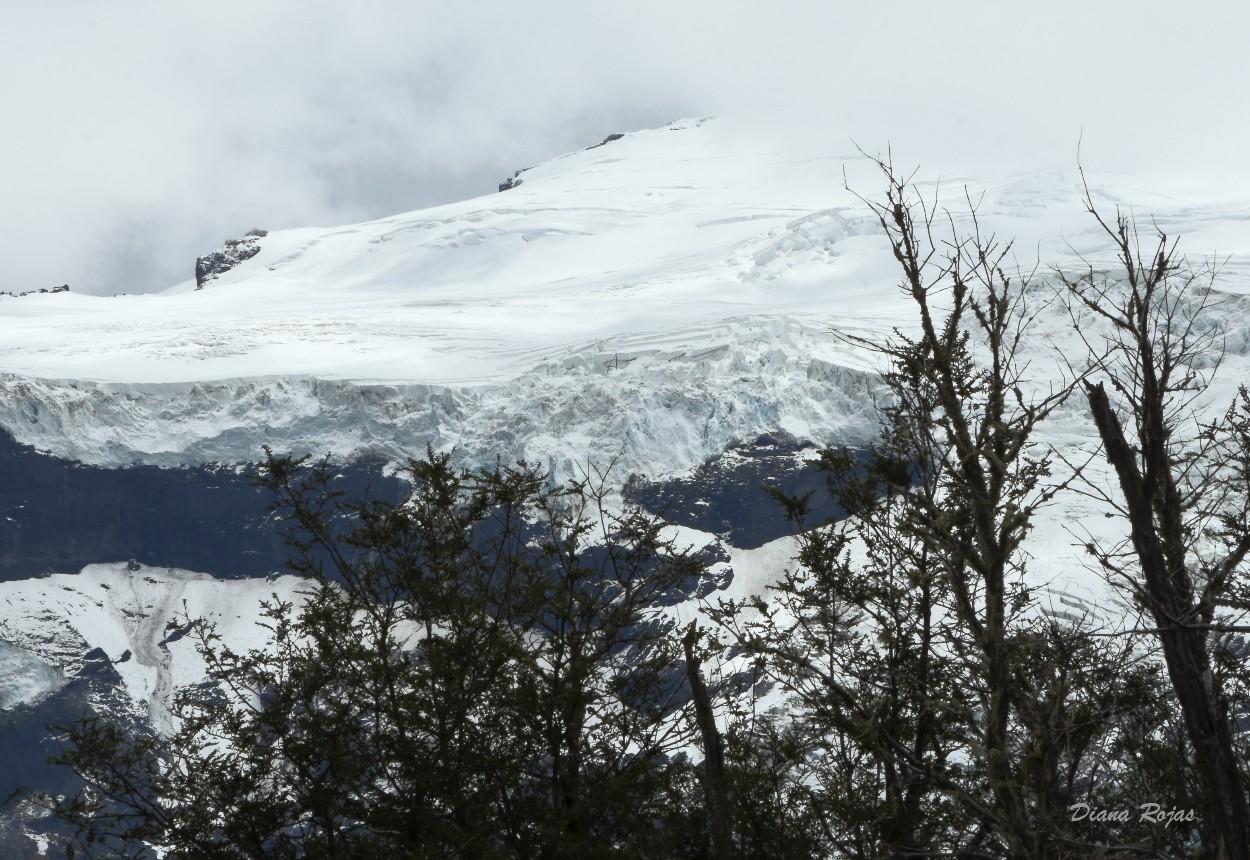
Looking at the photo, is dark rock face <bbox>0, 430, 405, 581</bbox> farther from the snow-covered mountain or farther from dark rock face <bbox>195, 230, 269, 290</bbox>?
dark rock face <bbox>195, 230, 269, 290</bbox>

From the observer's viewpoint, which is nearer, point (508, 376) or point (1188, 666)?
point (1188, 666)

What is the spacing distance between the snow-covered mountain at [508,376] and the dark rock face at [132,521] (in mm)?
625

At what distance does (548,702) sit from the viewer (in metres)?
9.08

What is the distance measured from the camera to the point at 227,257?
178m

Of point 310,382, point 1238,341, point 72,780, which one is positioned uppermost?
point 310,382

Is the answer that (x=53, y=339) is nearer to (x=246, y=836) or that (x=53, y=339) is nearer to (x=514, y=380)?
(x=514, y=380)

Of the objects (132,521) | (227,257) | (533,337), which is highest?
(227,257)

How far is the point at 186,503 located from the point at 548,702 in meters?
105

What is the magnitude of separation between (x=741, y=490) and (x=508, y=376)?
2223 cm

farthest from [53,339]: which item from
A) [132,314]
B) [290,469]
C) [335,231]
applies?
[290,469]

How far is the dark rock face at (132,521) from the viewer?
340 feet

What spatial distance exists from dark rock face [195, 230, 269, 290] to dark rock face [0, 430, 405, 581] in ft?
239

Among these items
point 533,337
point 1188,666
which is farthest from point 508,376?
point 1188,666

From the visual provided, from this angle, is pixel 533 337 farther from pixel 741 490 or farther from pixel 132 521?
pixel 132 521
